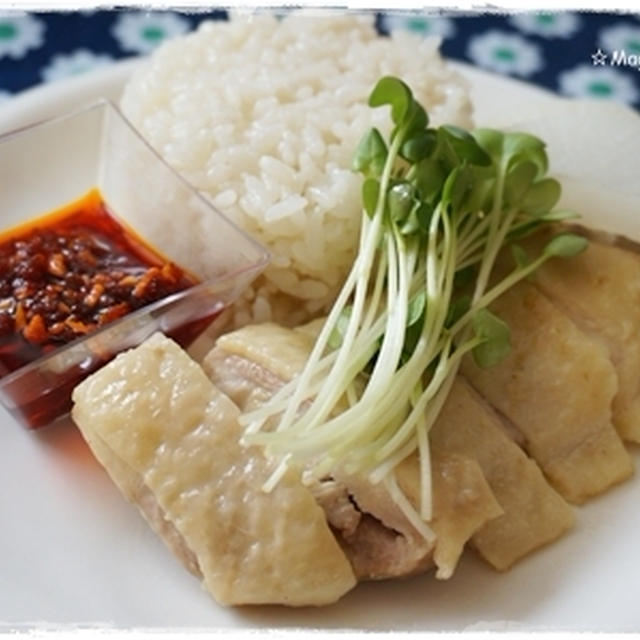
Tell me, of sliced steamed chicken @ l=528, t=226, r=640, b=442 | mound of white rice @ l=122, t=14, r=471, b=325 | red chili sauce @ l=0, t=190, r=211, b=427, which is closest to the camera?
red chili sauce @ l=0, t=190, r=211, b=427

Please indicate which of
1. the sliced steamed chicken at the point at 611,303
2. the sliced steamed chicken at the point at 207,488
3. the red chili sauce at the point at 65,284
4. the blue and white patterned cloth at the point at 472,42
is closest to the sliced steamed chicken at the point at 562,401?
the sliced steamed chicken at the point at 611,303

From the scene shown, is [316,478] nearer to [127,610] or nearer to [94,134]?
[127,610]

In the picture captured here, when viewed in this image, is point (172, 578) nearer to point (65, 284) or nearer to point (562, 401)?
point (65, 284)

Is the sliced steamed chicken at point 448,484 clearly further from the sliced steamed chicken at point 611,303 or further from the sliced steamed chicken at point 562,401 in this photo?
the sliced steamed chicken at point 611,303

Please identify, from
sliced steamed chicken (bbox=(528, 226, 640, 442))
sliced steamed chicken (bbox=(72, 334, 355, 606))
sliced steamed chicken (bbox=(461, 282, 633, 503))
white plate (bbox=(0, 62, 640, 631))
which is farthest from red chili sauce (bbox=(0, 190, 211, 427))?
sliced steamed chicken (bbox=(528, 226, 640, 442))

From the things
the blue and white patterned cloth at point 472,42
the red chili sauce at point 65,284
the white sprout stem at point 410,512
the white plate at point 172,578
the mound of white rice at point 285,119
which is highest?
the mound of white rice at point 285,119

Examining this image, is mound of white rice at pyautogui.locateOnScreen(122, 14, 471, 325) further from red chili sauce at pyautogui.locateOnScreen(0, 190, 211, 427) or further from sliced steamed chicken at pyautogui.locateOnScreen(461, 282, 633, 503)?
sliced steamed chicken at pyautogui.locateOnScreen(461, 282, 633, 503)

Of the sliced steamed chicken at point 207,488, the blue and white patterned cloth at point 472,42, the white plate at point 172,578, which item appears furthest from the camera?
the blue and white patterned cloth at point 472,42
